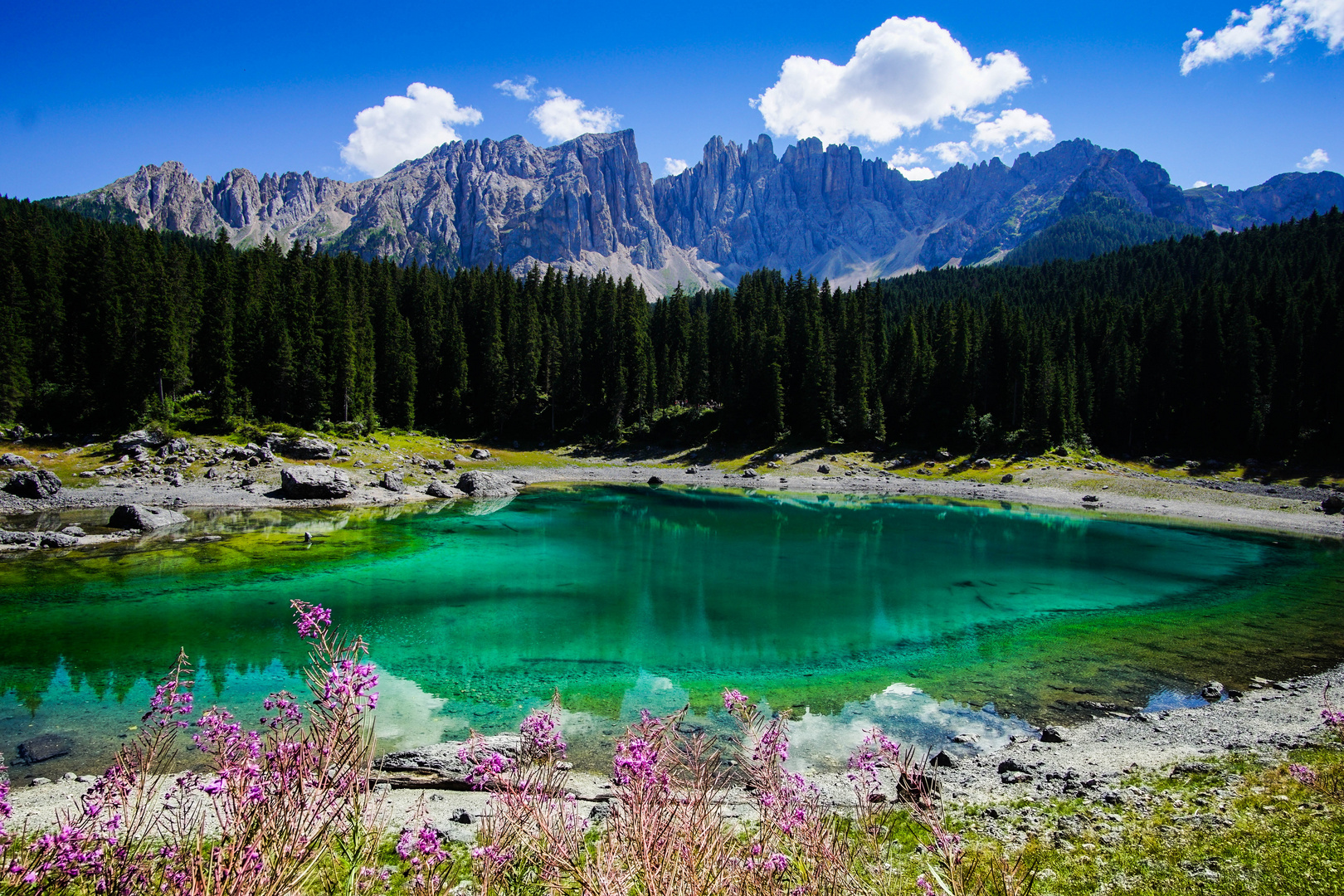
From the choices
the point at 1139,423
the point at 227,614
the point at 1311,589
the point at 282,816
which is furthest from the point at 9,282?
the point at 1139,423

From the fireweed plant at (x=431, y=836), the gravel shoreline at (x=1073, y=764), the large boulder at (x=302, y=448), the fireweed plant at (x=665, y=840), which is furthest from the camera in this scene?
the large boulder at (x=302, y=448)

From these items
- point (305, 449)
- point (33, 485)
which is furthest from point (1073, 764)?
point (305, 449)

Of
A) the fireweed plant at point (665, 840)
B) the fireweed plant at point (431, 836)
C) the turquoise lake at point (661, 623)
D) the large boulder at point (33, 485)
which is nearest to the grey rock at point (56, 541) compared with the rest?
the turquoise lake at point (661, 623)

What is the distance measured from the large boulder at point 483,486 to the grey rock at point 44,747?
44943 mm

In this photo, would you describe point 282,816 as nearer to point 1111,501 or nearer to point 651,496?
point 651,496

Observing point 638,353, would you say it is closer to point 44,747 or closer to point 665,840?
point 44,747

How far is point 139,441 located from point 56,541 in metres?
25.8

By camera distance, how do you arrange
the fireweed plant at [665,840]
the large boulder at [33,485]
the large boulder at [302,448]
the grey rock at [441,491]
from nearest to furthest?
the fireweed plant at [665,840] < the large boulder at [33,485] < the grey rock at [441,491] < the large boulder at [302,448]

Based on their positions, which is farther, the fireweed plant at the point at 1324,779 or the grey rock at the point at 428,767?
the grey rock at the point at 428,767

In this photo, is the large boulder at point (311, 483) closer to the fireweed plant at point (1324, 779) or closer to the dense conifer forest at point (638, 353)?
the dense conifer forest at point (638, 353)

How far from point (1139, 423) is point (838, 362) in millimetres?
41242

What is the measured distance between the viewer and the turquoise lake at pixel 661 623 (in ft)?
53.4

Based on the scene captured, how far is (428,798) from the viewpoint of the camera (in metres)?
11.5

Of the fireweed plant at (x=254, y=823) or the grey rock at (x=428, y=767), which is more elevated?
the fireweed plant at (x=254, y=823)
